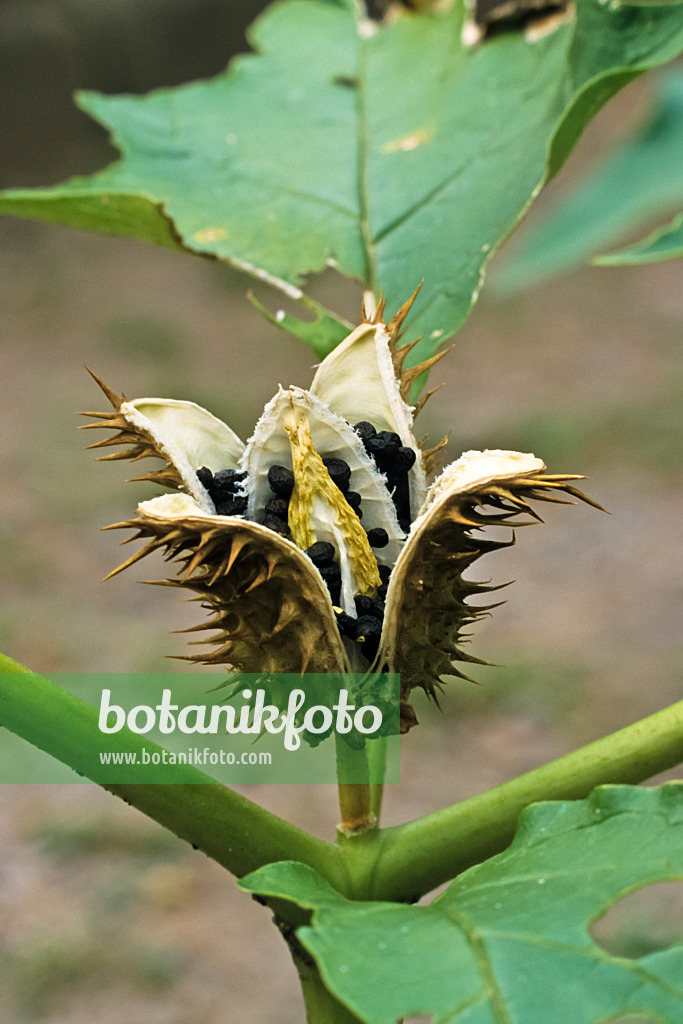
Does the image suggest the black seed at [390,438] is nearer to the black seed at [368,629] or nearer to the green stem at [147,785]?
the black seed at [368,629]

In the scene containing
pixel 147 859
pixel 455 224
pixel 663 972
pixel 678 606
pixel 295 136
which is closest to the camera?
pixel 663 972

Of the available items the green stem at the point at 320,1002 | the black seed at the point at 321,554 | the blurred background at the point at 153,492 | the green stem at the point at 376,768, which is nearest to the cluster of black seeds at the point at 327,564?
the black seed at the point at 321,554

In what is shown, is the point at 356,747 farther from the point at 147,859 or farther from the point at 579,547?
the point at 579,547

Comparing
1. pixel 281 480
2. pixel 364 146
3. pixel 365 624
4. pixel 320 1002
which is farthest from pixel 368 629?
pixel 364 146

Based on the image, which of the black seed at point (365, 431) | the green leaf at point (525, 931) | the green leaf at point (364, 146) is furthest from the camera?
the green leaf at point (364, 146)

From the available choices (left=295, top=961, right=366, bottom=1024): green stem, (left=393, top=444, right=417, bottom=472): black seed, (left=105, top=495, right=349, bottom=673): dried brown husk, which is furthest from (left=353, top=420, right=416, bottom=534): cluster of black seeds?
(left=295, top=961, right=366, bottom=1024): green stem

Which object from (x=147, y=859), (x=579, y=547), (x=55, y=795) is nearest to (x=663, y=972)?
(x=147, y=859)

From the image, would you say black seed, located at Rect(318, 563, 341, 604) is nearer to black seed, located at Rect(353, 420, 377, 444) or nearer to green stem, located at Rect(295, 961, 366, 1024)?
black seed, located at Rect(353, 420, 377, 444)
